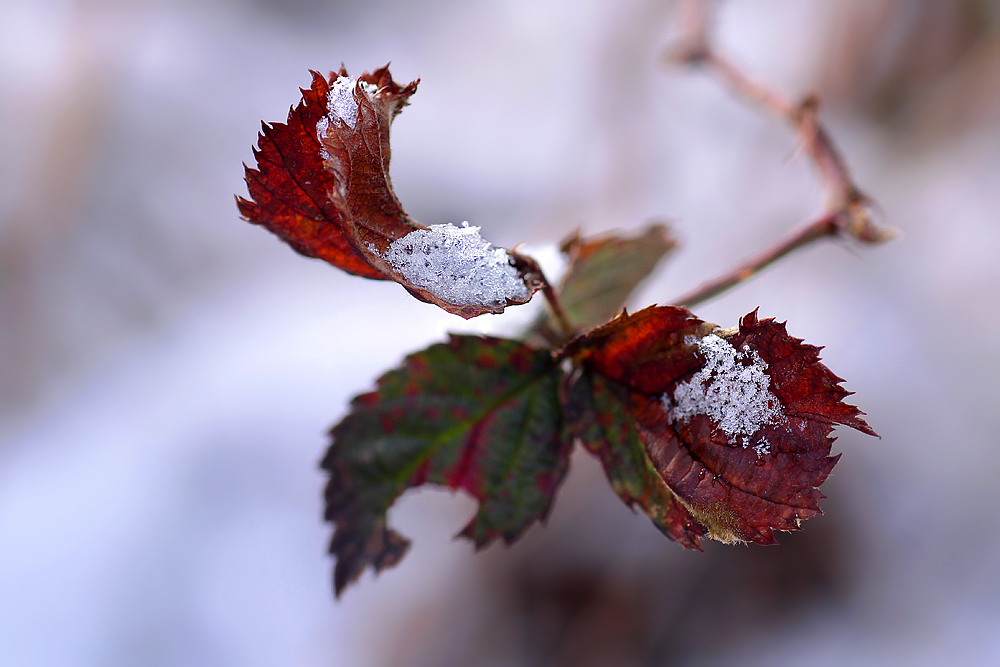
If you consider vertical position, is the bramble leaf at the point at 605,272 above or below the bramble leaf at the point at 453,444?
above

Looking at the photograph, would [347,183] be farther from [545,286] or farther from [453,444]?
[453,444]

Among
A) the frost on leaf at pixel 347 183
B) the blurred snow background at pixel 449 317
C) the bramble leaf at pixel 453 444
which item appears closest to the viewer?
the frost on leaf at pixel 347 183

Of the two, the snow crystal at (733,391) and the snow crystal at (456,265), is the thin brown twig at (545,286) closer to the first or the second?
the snow crystal at (456,265)

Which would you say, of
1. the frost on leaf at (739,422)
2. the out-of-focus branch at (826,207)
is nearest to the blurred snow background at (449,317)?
the out-of-focus branch at (826,207)

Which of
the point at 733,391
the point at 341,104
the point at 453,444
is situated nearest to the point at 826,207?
the point at 733,391

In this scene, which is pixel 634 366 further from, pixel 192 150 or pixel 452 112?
pixel 192 150

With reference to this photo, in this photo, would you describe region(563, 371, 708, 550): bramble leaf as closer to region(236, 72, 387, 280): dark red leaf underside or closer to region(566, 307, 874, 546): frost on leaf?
region(566, 307, 874, 546): frost on leaf
